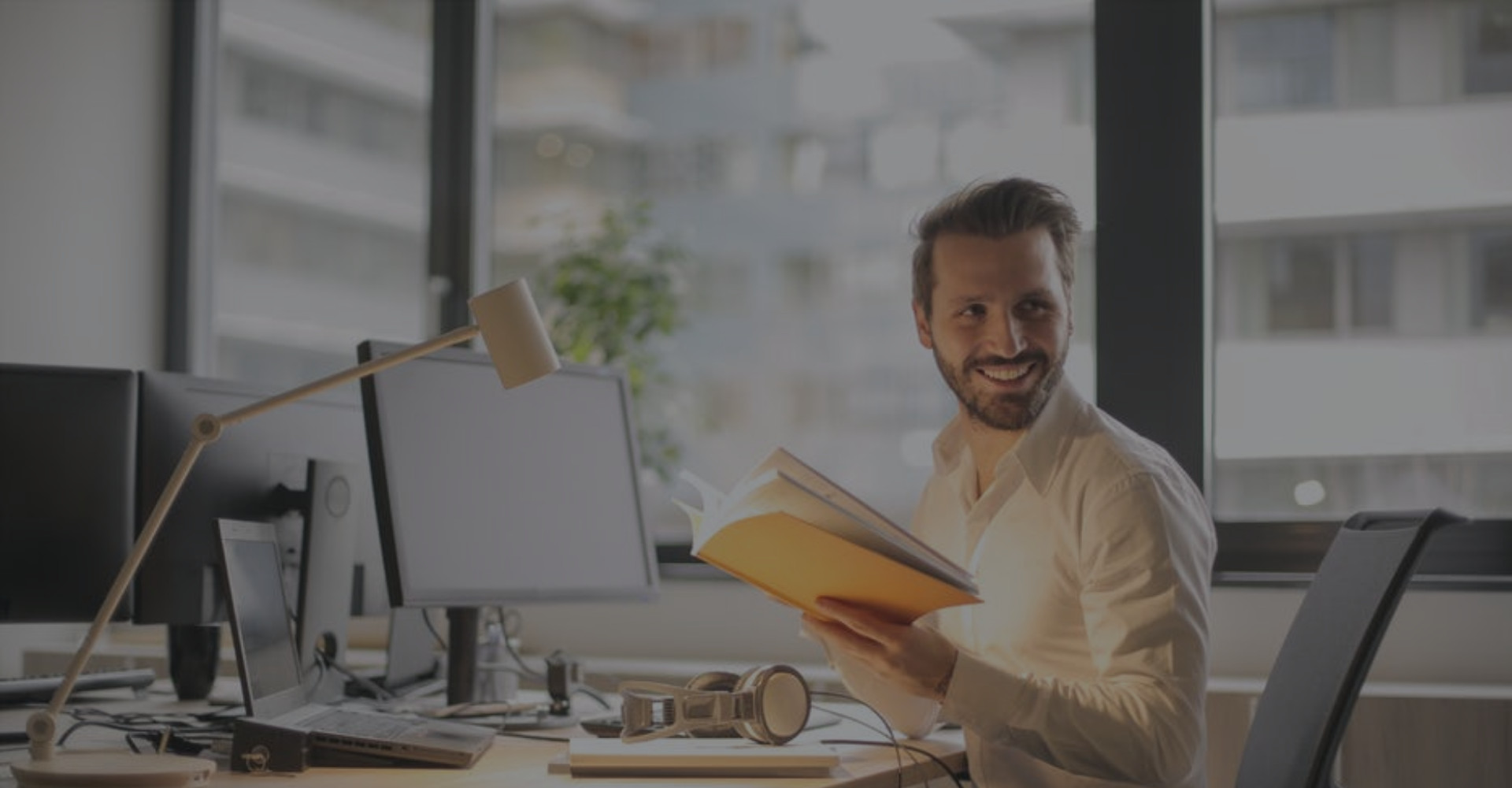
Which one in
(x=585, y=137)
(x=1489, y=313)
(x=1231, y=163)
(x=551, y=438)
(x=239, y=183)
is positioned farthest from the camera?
(x=239, y=183)

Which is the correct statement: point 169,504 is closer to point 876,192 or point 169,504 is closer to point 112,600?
point 112,600

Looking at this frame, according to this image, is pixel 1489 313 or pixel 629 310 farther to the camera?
pixel 629 310

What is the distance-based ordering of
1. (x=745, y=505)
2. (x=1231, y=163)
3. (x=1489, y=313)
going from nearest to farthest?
(x=745, y=505)
(x=1489, y=313)
(x=1231, y=163)


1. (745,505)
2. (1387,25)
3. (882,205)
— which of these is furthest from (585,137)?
(745,505)

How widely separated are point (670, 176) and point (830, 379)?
0.62m

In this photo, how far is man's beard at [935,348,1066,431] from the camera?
2229 millimetres

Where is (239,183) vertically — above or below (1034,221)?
above

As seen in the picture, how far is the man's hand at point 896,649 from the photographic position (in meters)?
Answer: 1.88

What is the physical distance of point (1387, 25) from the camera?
10.3ft

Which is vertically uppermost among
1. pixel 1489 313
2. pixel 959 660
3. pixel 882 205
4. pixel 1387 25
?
pixel 1387 25

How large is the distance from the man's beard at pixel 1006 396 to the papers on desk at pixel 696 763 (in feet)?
1.83

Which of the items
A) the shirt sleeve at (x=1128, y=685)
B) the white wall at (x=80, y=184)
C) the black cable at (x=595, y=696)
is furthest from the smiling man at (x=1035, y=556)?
the white wall at (x=80, y=184)

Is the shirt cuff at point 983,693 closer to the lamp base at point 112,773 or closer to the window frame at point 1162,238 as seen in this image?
the lamp base at point 112,773

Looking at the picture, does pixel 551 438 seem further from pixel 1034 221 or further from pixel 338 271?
pixel 338 271
